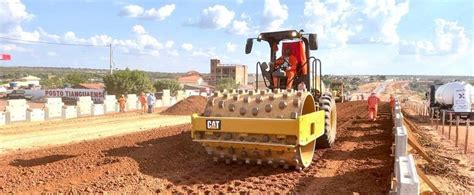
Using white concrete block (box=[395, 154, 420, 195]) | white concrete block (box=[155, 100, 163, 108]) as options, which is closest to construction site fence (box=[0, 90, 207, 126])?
white concrete block (box=[155, 100, 163, 108])

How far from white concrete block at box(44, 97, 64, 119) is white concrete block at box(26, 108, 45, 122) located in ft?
1.06

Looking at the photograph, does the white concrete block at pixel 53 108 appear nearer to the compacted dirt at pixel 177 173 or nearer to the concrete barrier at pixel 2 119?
the concrete barrier at pixel 2 119

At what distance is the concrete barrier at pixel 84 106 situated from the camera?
1035 inches

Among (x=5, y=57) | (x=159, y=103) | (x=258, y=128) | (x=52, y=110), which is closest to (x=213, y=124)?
(x=258, y=128)

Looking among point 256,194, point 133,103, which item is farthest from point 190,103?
point 256,194

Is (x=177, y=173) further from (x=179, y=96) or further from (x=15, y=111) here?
(x=179, y=96)

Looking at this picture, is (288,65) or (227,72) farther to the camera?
(227,72)

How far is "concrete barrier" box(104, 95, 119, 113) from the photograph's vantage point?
2902 cm

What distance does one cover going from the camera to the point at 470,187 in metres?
8.04

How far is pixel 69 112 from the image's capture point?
2542 cm

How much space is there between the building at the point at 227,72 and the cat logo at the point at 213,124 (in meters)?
128

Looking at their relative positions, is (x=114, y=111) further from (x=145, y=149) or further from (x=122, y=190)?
(x=122, y=190)

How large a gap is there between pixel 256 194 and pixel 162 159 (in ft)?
9.95

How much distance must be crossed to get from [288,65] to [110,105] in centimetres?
2248
